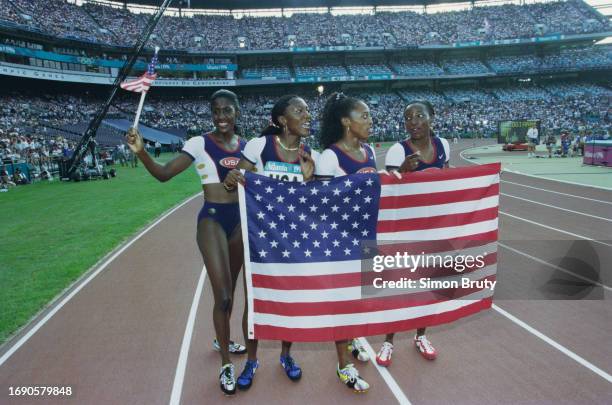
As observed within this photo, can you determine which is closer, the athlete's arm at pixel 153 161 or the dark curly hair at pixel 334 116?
the athlete's arm at pixel 153 161

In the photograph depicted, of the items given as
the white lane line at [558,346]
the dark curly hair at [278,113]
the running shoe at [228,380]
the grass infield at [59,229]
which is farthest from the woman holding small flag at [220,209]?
the white lane line at [558,346]

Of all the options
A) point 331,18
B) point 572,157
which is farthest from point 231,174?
point 331,18

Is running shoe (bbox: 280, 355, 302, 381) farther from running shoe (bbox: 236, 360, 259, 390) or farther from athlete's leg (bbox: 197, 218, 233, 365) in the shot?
athlete's leg (bbox: 197, 218, 233, 365)

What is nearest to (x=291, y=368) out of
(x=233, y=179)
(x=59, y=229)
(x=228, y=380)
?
(x=228, y=380)

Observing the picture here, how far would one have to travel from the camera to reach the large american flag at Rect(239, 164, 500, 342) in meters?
4.03

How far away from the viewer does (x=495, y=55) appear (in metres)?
68.2

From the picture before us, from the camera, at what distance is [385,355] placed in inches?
180

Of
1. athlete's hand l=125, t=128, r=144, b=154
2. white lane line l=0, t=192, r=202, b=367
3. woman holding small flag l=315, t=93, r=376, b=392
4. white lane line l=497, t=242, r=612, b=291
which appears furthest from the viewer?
white lane line l=497, t=242, r=612, b=291

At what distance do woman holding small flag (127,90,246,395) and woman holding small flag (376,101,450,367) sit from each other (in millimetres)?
1653

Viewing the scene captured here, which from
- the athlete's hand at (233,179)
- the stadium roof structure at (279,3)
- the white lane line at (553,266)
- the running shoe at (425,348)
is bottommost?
the white lane line at (553,266)

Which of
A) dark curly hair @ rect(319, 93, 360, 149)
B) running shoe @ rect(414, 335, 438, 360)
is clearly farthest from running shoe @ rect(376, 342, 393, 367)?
dark curly hair @ rect(319, 93, 360, 149)

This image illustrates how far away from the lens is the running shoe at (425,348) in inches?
183

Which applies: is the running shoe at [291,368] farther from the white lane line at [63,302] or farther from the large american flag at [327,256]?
the white lane line at [63,302]

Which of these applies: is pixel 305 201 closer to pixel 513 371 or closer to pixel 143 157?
pixel 143 157
